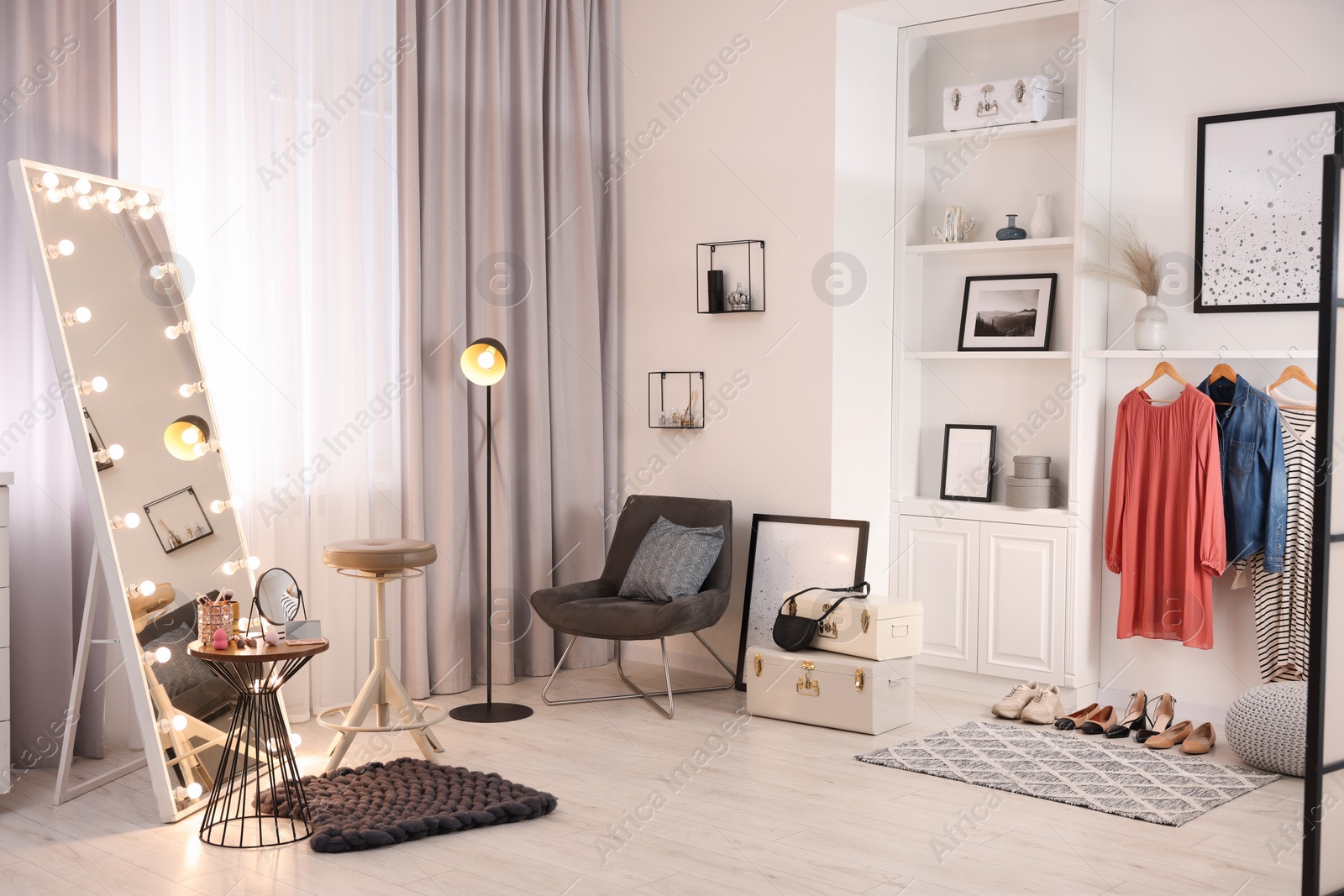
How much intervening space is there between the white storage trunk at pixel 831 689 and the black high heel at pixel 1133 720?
0.69 m

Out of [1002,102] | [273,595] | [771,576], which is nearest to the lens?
[273,595]

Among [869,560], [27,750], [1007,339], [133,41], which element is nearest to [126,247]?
[133,41]

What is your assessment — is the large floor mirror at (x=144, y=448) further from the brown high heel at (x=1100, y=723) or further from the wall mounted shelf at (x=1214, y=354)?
the wall mounted shelf at (x=1214, y=354)

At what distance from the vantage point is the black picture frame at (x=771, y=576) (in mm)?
4512

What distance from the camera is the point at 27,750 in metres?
3.58

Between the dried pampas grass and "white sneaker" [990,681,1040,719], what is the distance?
4.99ft

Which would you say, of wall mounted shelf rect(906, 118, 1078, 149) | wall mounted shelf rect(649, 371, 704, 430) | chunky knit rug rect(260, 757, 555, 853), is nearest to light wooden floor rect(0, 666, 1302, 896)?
chunky knit rug rect(260, 757, 555, 853)

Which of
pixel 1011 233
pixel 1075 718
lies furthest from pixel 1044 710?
pixel 1011 233

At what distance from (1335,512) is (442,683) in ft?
10.6

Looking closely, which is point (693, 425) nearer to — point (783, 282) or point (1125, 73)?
point (783, 282)

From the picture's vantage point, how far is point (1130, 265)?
4.42m

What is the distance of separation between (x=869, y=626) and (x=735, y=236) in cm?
179

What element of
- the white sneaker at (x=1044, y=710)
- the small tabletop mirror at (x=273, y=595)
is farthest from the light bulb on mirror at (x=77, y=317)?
the white sneaker at (x=1044, y=710)

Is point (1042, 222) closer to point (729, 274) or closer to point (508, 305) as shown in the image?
point (729, 274)
